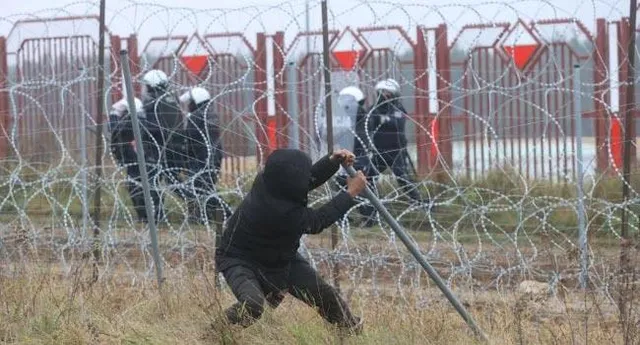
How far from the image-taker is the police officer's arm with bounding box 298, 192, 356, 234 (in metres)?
7.00

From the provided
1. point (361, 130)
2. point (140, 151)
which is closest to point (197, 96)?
point (361, 130)

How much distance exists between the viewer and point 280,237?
23.7ft

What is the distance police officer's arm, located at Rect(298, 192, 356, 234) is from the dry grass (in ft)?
1.90

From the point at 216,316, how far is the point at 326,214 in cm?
82

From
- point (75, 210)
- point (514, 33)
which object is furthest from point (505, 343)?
point (514, 33)

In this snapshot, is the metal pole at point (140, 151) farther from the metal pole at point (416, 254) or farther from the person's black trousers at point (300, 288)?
the metal pole at point (416, 254)

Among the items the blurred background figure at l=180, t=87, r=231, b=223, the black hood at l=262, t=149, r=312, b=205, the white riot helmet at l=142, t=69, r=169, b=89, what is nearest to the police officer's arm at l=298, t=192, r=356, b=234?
the black hood at l=262, t=149, r=312, b=205

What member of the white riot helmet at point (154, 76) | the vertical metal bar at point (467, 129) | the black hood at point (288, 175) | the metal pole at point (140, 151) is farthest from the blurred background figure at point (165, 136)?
the vertical metal bar at point (467, 129)

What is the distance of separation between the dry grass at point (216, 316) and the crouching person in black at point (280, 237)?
15 centimetres

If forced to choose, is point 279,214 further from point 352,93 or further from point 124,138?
point 352,93

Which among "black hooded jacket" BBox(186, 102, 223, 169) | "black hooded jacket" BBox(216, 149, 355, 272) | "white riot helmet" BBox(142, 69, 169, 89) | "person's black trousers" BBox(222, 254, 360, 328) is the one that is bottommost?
"person's black trousers" BBox(222, 254, 360, 328)

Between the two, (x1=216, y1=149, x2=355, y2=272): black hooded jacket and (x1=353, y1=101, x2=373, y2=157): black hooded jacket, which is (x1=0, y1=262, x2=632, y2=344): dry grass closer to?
(x1=216, y1=149, x2=355, y2=272): black hooded jacket

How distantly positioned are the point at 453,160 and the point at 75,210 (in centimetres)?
480

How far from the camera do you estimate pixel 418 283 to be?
8.67 m
